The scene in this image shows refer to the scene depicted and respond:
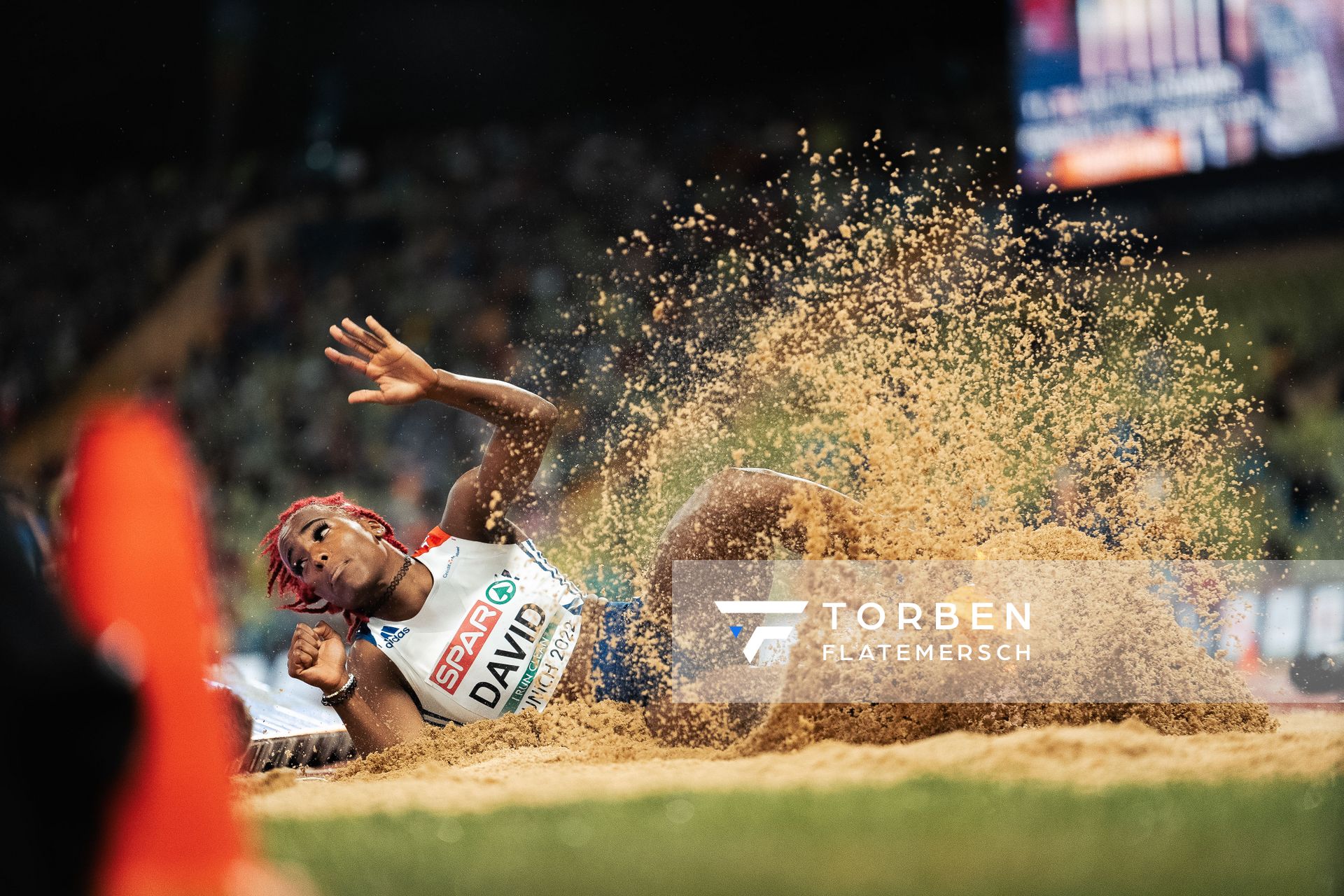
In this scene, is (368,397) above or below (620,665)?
above

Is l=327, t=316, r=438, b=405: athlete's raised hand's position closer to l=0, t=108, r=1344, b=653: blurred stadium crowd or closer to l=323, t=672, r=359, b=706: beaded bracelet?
l=323, t=672, r=359, b=706: beaded bracelet

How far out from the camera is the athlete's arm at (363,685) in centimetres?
323

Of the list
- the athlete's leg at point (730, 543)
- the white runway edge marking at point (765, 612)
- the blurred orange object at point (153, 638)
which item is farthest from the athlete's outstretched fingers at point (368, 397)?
the blurred orange object at point (153, 638)

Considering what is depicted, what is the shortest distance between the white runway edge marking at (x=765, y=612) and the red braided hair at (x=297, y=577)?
1.13m

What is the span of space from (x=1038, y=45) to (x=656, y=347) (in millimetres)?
3632

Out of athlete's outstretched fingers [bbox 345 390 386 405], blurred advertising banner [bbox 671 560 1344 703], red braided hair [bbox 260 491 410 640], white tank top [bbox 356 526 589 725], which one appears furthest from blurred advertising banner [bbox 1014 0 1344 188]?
athlete's outstretched fingers [bbox 345 390 386 405]

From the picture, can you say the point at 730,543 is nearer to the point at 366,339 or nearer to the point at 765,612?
the point at 765,612

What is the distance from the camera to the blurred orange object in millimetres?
1040

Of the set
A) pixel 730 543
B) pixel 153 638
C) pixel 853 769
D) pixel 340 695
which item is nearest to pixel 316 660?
pixel 340 695

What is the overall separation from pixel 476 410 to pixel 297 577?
2.61 ft

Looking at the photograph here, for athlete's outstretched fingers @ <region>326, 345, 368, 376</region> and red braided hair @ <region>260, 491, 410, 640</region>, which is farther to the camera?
red braided hair @ <region>260, 491, 410, 640</region>

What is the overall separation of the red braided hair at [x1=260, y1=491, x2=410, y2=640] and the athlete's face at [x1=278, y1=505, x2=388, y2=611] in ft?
0.28

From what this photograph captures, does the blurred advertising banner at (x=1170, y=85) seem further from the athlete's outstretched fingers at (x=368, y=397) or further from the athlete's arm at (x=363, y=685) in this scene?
the athlete's arm at (x=363, y=685)

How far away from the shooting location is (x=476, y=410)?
3.27 metres
